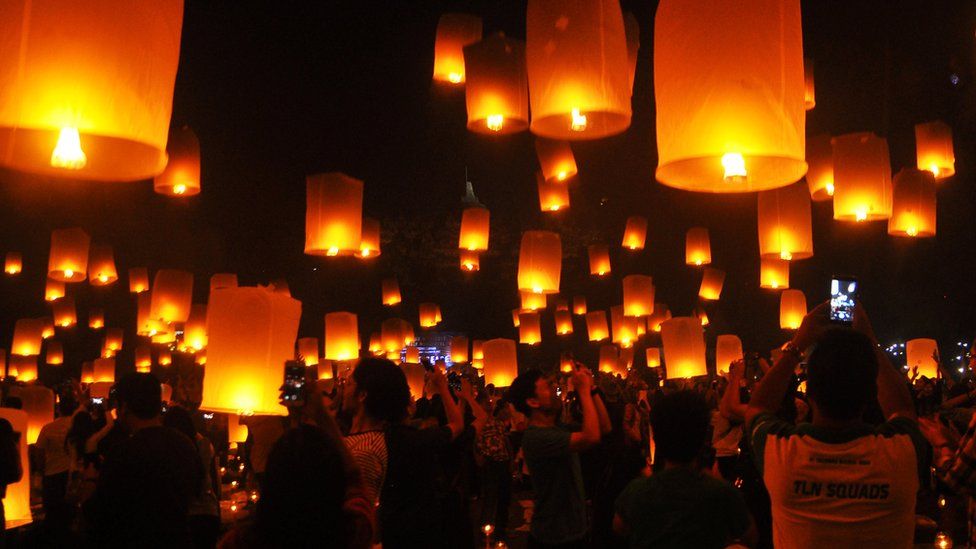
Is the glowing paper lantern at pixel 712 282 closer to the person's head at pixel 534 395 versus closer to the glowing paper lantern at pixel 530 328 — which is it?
the glowing paper lantern at pixel 530 328

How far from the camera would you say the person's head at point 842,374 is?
2.29 m

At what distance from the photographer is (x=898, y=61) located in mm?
10016

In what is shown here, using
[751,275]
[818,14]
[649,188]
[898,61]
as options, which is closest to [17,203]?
[649,188]

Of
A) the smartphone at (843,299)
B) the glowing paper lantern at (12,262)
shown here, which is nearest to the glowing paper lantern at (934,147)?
the smartphone at (843,299)

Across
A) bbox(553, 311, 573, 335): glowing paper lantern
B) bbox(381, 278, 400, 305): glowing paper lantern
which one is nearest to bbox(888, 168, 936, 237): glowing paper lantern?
bbox(381, 278, 400, 305): glowing paper lantern

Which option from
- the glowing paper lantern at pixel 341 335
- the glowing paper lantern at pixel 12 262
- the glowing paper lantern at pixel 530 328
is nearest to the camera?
the glowing paper lantern at pixel 341 335

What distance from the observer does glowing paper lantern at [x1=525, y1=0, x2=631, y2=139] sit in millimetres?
3209

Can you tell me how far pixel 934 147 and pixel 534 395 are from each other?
5.86m

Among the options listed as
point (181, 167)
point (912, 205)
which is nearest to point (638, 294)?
point (912, 205)

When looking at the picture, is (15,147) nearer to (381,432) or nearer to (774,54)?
(381,432)

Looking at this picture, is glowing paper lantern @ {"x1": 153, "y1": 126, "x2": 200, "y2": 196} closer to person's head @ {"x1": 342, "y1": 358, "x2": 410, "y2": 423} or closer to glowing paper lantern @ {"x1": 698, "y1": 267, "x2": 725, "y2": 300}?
person's head @ {"x1": 342, "y1": 358, "x2": 410, "y2": 423}

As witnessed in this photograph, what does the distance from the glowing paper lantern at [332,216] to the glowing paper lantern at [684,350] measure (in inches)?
199

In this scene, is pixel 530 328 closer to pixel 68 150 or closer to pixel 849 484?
pixel 849 484

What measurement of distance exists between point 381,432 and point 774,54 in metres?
1.91
